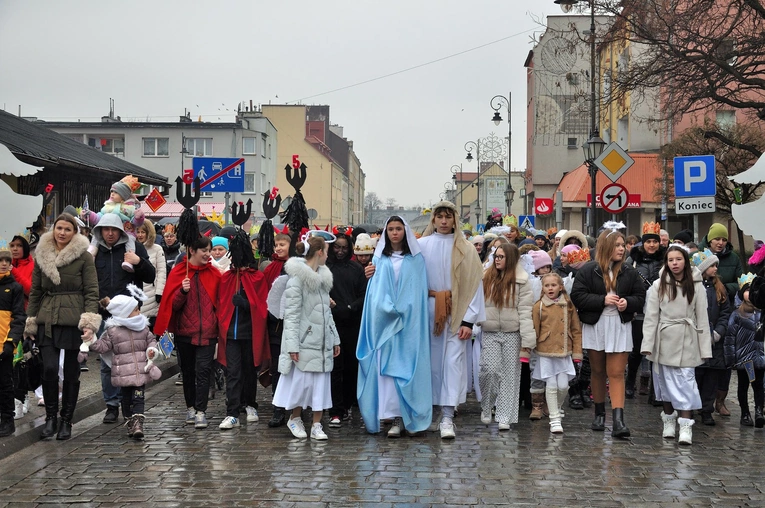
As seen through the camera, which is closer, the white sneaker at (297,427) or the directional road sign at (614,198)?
the white sneaker at (297,427)

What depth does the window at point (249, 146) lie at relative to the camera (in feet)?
235

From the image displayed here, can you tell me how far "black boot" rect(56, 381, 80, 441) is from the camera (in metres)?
8.87

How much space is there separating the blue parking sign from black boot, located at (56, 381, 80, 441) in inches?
431

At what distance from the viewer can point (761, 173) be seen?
6.26 metres

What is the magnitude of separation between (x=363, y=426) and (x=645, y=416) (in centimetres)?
305

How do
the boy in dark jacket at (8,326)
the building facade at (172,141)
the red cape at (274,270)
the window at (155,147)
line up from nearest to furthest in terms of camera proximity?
the boy in dark jacket at (8,326)
the red cape at (274,270)
the building facade at (172,141)
the window at (155,147)

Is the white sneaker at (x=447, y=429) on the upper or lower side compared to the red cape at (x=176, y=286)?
lower

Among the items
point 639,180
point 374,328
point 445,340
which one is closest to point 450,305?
point 445,340

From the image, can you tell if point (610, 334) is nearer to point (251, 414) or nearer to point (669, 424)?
point (669, 424)

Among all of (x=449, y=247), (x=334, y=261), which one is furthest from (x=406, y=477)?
(x=334, y=261)

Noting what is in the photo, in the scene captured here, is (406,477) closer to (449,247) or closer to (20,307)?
(449,247)

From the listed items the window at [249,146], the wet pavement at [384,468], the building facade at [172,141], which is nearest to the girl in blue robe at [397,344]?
the wet pavement at [384,468]

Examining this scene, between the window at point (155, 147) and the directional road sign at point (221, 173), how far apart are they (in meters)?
55.2

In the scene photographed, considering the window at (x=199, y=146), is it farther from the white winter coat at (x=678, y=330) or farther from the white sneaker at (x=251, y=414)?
the white winter coat at (x=678, y=330)
